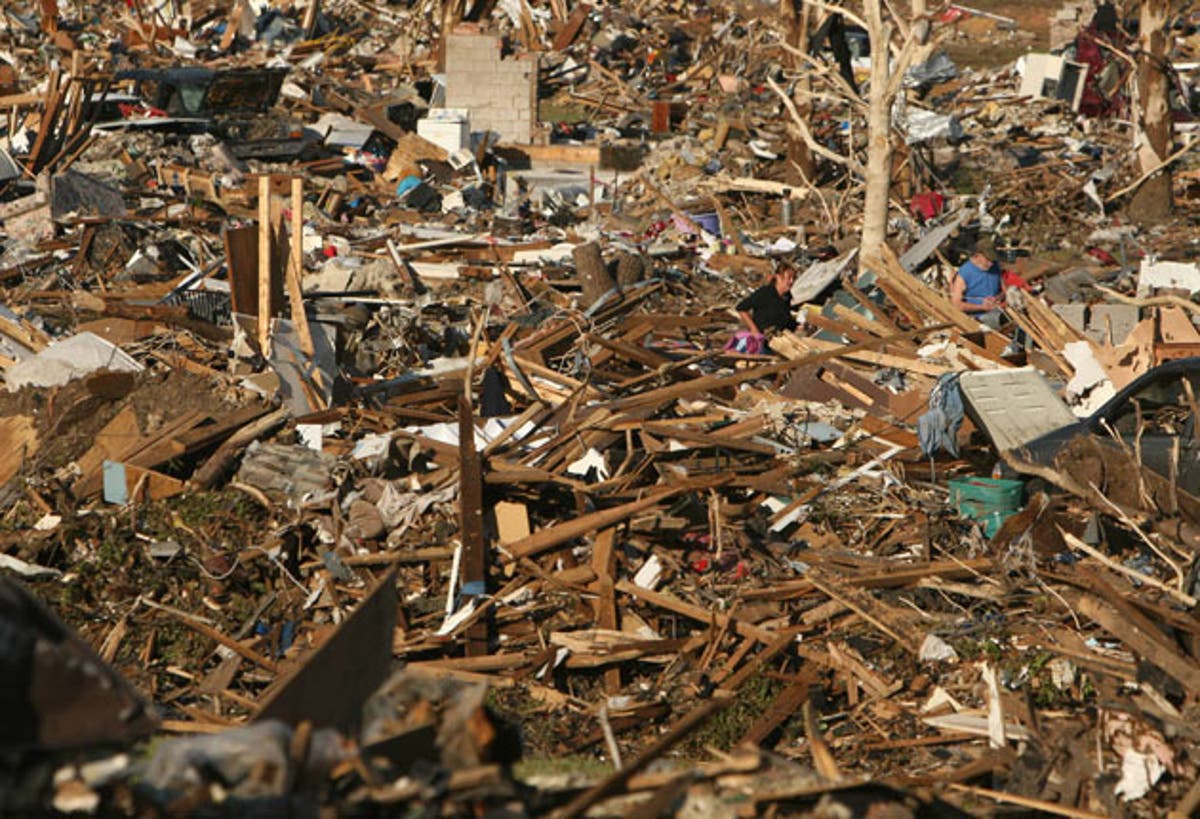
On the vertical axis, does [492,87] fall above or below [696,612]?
above

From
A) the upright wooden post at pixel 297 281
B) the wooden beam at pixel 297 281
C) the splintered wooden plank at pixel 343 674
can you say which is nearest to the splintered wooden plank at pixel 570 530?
the wooden beam at pixel 297 281

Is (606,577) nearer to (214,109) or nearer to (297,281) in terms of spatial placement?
(297,281)

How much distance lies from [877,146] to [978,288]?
1.97 meters

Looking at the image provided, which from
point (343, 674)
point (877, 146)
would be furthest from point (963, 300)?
point (343, 674)

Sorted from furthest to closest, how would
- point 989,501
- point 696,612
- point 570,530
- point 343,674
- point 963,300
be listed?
point 963,300, point 989,501, point 570,530, point 696,612, point 343,674

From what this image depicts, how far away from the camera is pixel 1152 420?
968 cm

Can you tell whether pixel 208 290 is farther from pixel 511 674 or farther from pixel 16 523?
pixel 511 674

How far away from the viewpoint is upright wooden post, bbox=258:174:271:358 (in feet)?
39.0

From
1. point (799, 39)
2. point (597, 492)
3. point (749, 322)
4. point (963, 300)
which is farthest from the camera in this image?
point (799, 39)

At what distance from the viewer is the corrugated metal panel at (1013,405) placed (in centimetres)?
1023

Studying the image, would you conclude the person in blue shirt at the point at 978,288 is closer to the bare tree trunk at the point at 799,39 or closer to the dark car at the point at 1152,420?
the dark car at the point at 1152,420

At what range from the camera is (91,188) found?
1730 cm

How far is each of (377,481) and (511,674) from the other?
2090 millimetres

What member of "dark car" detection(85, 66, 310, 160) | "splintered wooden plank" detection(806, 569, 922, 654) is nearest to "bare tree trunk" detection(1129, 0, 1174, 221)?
"dark car" detection(85, 66, 310, 160)
